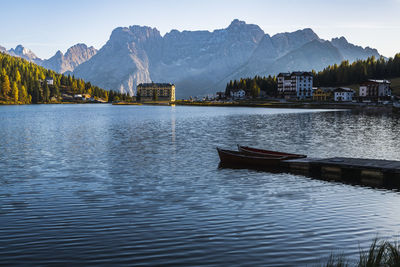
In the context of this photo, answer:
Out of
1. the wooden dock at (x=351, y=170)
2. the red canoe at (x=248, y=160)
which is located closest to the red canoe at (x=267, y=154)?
the red canoe at (x=248, y=160)

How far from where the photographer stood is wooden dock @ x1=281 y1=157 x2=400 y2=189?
34.0 m

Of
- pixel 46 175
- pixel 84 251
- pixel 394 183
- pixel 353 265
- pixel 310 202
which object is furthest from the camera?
pixel 46 175

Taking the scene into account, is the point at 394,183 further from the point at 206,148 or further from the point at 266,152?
the point at 206,148

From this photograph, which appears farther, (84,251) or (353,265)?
(84,251)

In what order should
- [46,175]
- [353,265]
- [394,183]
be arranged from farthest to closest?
[46,175] → [394,183] → [353,265]

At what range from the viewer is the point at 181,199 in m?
27.8

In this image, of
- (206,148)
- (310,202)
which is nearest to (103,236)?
(310,202)

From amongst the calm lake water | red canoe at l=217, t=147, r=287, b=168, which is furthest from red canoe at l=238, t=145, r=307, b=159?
the calm lake water

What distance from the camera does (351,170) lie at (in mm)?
36594

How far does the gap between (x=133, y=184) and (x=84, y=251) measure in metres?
15.9

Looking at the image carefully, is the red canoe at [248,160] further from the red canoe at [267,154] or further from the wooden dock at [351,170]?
the wooden dock at [351,170]

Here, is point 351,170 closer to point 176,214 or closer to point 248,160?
point 248,160

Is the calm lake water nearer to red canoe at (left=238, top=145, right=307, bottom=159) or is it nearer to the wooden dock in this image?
the wooden dock

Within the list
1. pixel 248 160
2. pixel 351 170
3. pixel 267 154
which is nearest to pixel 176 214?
pixel 351 170
